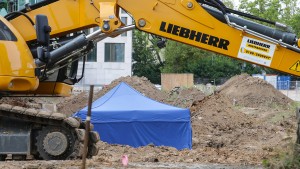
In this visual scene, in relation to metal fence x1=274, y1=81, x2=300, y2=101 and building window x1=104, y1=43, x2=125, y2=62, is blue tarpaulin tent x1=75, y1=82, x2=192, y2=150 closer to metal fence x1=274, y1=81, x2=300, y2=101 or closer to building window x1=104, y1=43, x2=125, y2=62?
metal fence x1=274, y1=81, x2=300, y2=101

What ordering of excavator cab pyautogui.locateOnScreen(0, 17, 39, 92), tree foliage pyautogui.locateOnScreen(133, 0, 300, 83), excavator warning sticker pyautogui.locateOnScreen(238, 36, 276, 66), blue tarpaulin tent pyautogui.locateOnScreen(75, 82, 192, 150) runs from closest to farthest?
excavator warning sticker pyautogui.locateOnScreen(238, 36, 276, 66)
excavator cab pyautogui.locateOnScreen(0, 17, 39, 92)
blue tarpaulin tent pyautogui.locateOnScreen(75, 82, 192, 150)
tree foliage pyautogui.locateOnScreen(133, 0, 300, 83)

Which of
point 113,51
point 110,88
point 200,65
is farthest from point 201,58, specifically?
point 110,88

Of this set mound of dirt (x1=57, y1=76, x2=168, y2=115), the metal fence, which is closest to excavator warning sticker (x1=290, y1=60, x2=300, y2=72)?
mound of dirt (x1=57, y1=76, x2=168, y2=115)

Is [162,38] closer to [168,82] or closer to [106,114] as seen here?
[106,114]

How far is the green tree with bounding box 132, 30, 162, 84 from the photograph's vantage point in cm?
8612

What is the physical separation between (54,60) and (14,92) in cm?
94

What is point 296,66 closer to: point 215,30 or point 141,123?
point 215,30

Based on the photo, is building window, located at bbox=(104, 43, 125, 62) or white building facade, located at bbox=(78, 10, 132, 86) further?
building window, located at bbox=(104, 43, 125, 62)

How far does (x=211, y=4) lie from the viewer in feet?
40.6

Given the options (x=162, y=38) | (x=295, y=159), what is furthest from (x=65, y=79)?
(x=295, y=159)

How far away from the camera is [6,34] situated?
12984mm

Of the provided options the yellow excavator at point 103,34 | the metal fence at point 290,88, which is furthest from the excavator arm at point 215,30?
the metal fence at point 290,88

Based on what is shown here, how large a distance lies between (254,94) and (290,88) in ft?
54.6

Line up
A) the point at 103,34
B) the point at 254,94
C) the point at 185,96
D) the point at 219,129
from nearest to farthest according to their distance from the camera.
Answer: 1. the point at 103,34
2. the point at 219,129
3. the point at 185,96
4. the point at 254,94
